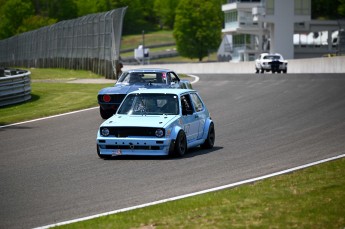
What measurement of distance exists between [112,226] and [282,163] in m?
5.91

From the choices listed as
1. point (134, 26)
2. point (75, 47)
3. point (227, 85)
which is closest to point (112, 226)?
point (227, 85)

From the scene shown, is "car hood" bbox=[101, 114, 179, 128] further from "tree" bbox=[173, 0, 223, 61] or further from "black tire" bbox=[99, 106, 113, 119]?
"tree" bbox=[173, 0, 223, 61]

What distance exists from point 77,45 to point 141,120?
42.5 meters

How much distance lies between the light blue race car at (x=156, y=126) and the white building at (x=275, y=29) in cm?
8881

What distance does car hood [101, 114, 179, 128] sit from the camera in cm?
1572

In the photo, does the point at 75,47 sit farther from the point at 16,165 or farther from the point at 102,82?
the point at 16,165

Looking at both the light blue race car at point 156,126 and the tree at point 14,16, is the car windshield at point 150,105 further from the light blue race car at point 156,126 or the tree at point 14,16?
the tree at point 14,16

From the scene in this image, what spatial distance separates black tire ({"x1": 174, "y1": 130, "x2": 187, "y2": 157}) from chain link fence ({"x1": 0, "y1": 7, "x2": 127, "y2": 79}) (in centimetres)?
2967

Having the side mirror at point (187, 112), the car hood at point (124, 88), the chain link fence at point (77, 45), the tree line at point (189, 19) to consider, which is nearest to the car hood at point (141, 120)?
the side mirror at point (187, 112)

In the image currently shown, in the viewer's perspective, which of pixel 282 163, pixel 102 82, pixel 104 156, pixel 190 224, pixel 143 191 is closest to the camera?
pixel 190 224

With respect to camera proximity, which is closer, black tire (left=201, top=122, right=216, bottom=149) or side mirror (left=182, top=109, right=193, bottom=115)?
side mirror (left=182, top=109, right=193, bottom=115)

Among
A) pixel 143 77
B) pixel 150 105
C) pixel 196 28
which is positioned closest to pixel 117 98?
pixel 143 77

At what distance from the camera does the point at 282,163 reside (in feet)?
48.4

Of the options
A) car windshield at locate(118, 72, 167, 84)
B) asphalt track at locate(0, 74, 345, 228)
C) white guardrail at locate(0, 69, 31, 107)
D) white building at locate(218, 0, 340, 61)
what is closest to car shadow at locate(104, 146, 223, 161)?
asphalt track at locate(0, 74, 345, 228)
